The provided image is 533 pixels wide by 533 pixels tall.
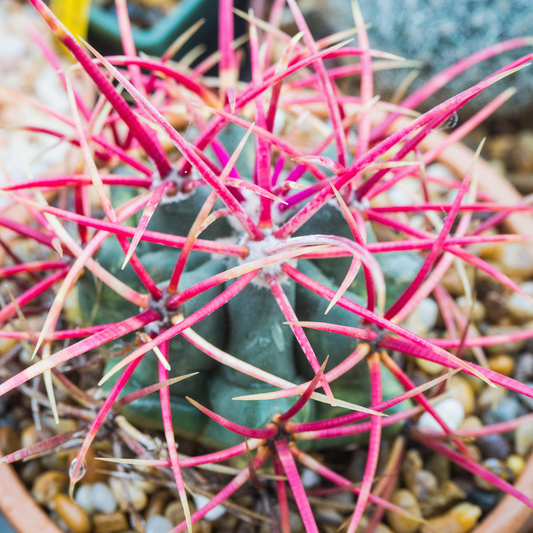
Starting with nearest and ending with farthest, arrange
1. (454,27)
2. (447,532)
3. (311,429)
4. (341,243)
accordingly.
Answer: (341,243) → (311,429) → (447,532) → (454,27)

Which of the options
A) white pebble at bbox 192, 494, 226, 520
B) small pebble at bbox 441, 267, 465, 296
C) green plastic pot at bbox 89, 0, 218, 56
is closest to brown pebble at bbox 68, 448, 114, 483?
white pebble at bbox 192, 494, 226, 520

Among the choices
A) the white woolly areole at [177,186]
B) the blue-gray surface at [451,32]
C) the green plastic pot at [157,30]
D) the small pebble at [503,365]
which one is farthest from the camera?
the green plastic pot at [157,30]

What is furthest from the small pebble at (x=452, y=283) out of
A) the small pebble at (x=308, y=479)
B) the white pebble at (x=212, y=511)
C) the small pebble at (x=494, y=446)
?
the white pebble at (x=212, y=511)

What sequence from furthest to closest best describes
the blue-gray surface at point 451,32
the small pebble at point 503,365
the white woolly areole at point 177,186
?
the blue-gray surface at point 451,32 → the small pebble at point 503,365 → the white woolly areole at point 177,186

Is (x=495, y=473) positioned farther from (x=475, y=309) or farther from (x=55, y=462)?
(x=55, y=462)

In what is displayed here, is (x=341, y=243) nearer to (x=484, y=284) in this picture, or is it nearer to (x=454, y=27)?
(x=484, y=284)

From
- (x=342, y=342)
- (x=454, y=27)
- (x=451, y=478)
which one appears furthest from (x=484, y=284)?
(x=454, y=27)

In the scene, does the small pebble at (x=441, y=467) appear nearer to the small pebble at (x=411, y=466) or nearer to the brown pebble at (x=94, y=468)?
the small pebble at (x=411, y=466)
